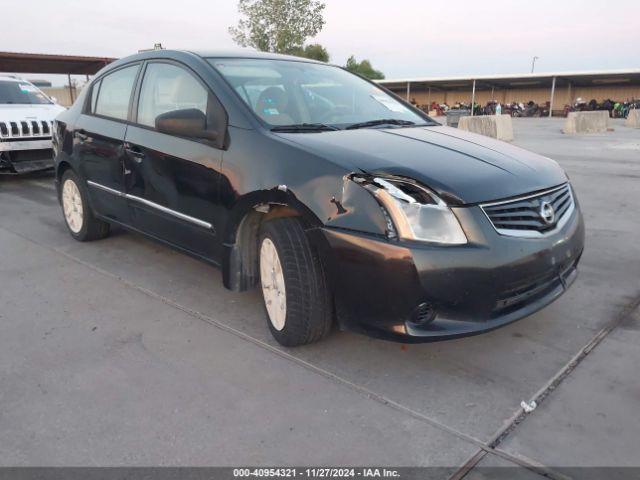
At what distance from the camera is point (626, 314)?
3.41 m

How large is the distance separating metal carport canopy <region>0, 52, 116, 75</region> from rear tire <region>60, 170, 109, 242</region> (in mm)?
15694

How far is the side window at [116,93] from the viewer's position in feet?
13.5

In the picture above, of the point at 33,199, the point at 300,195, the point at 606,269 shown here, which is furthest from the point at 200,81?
the point at 33,199

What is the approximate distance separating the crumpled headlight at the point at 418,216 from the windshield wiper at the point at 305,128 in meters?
0.81

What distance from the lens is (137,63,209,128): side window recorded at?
3.45m

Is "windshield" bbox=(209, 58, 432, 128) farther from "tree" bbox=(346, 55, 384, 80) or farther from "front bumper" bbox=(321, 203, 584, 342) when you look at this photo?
"tree" bbox=(346, 55, 384, 80)

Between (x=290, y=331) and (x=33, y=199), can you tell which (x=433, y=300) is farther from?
(x=33, y=199)

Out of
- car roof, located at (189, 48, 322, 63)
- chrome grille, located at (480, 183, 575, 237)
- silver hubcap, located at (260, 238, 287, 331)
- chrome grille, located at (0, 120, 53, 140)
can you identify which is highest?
car roof, located at (189, 48, 322, 63)

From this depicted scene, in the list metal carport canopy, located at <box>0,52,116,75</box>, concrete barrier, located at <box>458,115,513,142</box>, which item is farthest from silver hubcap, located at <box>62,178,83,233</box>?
metal carport canopy, located at <box>0,52,116,75</box>

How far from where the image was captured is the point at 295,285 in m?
2.73

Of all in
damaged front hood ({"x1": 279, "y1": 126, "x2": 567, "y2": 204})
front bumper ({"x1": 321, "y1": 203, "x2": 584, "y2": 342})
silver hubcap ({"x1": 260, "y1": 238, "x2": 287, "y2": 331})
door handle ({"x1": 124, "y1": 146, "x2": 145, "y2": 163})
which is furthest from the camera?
door handle ({"x1": 124, "y1": 146, "x2": 145, "y2": 163})

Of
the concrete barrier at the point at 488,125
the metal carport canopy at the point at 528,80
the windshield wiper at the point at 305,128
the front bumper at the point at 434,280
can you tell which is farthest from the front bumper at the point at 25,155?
the metal carport canopy at the point at 528,80

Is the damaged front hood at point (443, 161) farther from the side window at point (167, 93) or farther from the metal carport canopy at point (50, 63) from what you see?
the metal carport canopy at point (50, 63)

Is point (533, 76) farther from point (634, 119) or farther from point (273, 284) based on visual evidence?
point (273, 284)
